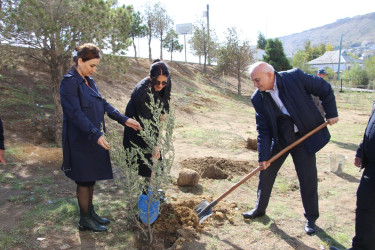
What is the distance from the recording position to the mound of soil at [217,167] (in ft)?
16.8

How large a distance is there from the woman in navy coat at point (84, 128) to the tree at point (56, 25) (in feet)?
12.1

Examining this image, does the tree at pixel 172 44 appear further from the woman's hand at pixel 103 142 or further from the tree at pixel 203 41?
the woman's hand at pixel 103 142

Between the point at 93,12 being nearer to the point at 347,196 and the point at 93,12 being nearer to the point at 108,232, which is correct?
the point at 108,232

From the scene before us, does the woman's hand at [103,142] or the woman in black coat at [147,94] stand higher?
the woman in black coat at [147,94]

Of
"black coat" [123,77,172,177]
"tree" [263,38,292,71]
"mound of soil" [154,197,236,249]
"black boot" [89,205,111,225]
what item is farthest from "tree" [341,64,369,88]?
"black boot" [89,205,111,225]

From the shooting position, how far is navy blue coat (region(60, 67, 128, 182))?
8.72 feet

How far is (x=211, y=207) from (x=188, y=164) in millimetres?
2160

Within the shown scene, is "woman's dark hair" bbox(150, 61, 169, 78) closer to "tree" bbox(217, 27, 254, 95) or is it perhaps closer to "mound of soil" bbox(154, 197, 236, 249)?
"mound of soil" bbox(154, 197, 236, 249)

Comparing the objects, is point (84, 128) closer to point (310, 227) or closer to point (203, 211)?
point (203, 211)

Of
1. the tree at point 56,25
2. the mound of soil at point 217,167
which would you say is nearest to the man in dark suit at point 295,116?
the mound of soil at point 217,167

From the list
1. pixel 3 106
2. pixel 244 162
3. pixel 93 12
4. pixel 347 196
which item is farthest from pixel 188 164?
pixel 3 106

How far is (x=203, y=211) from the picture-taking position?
3.45 metres

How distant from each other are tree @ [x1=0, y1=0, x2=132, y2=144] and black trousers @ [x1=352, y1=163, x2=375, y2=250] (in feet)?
18.6

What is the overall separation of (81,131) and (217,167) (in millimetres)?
2925
